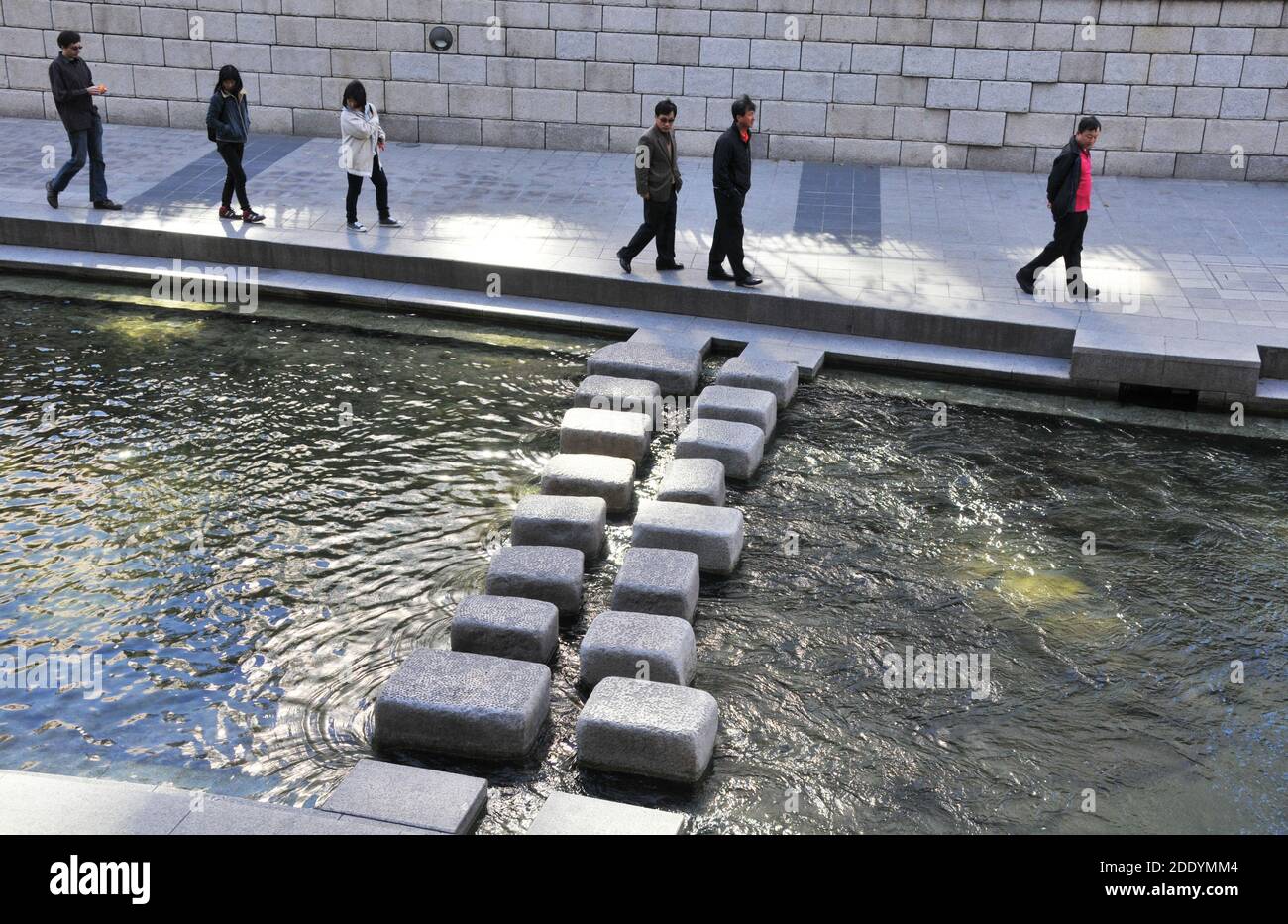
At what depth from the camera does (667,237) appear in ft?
38.3

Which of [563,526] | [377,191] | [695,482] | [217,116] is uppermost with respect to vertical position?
[217,116]

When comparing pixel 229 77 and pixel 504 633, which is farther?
pixel 229 77

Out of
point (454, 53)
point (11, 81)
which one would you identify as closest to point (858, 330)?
point (454, 53)

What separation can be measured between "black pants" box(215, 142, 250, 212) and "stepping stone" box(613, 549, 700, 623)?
765 cm

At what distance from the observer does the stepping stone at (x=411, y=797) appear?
510cm

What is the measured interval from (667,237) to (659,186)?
0.55 metres

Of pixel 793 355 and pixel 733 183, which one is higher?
pixel 733 183

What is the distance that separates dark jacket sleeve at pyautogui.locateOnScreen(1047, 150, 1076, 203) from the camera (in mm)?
10758

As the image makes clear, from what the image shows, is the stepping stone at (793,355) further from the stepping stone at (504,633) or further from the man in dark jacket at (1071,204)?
the stepping stone at (504,633)

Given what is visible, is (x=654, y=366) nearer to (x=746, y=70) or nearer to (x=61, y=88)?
(x=61, y=88)

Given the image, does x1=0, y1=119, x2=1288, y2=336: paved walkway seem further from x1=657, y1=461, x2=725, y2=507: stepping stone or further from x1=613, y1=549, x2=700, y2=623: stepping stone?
x1=613, y1=549, x2=700, y2=623: stepping stone

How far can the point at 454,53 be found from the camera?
53.1 feet

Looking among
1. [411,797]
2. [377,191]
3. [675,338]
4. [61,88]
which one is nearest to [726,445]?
[675,338]

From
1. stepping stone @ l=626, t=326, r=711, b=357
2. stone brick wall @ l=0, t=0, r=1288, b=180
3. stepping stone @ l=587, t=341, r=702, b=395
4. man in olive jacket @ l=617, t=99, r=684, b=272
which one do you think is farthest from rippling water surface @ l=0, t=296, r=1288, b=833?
stone brick wall @ l=0, t=0, r=1288, b=180
